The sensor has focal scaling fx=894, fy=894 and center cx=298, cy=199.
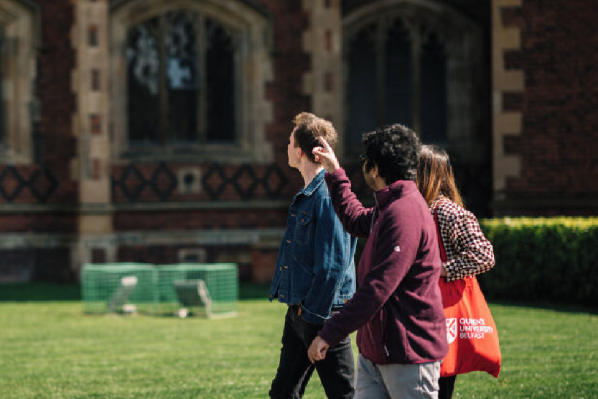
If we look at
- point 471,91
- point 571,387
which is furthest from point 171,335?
point 471,91

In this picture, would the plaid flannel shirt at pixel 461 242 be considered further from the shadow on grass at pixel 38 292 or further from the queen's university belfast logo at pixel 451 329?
the shadow on grass at pixel 38 292

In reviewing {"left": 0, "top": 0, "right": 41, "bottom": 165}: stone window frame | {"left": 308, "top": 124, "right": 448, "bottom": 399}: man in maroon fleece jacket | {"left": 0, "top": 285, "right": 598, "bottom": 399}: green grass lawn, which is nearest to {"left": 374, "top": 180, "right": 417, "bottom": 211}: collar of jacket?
{"left": 308, "top": 124, "right": 448, "bottom": 399}: man in maroon fleece jacket

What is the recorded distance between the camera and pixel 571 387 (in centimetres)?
582

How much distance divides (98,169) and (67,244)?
135 cm

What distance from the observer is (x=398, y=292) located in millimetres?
3135

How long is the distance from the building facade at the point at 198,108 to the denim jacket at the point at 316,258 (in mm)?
9938

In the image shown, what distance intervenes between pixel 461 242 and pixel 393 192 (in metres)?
0.73

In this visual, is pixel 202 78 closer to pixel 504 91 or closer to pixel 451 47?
pixel 451 47

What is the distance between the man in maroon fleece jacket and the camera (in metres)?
3.06

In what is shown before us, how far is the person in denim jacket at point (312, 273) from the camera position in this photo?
390 cm

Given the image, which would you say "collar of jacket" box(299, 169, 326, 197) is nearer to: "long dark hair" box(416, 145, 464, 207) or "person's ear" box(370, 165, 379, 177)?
"long dark hair" box(416, 145, 464, 207)

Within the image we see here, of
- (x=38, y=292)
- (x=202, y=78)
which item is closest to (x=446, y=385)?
(x=38, y=292)

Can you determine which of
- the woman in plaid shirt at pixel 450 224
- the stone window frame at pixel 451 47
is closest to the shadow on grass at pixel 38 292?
the stone window frame at pixel 451 47

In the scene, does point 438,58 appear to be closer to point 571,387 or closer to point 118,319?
point 118,319
